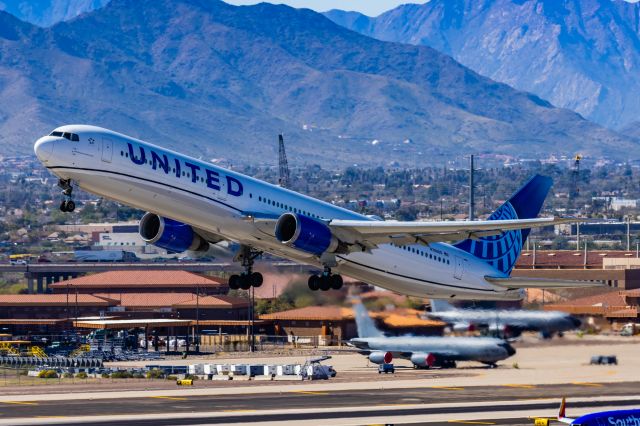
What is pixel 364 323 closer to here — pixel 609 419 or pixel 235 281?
pixel 235 281

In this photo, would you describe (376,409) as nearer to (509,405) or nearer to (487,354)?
(509,405)

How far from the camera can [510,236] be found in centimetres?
→ 9325

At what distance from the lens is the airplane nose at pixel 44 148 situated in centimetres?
6925

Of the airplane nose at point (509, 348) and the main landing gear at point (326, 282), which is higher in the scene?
the main landing gear at point (326, 282)

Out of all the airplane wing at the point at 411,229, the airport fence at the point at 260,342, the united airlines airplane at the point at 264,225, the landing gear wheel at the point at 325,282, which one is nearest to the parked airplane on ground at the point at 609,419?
the united airlines airplane at the point at 264,225

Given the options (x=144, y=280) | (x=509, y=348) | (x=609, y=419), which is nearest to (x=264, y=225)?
(x=609, y=419)

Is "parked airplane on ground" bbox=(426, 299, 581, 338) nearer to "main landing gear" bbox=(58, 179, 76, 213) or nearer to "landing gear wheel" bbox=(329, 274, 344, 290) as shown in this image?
"landing gear wheel" bbox=(329, 274, 344, 290)

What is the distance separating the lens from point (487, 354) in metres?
97.8

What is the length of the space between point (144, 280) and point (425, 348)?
276ft

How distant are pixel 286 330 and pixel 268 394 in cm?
4538

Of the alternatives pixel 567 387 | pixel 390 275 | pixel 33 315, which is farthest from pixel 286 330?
pixel 390 275

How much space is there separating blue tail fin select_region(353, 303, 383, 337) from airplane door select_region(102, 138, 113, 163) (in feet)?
77.1

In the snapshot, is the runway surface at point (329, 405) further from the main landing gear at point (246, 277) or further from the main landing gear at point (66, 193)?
the main landing gear at point (66, 193)

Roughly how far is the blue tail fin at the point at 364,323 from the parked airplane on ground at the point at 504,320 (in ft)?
14.2
